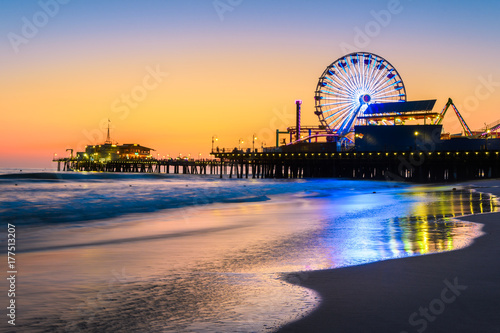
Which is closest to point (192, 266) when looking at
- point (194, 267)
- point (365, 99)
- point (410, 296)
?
point (194, 267)

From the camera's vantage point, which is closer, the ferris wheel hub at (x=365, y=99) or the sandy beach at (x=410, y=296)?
the sandy beach at (x=410, y=296)

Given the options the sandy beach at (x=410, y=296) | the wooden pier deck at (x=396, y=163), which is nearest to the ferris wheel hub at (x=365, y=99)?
the wooden pier deck at (x=396, y=163)

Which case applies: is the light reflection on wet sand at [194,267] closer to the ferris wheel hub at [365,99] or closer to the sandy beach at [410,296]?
the sandy beach at [410,296]

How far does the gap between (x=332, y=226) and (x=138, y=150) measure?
194011 millimetres

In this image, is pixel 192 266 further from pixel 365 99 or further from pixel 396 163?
pixel 365 99

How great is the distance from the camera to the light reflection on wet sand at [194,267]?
4.51 meters

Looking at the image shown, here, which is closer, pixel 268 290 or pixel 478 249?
pixel 268 290

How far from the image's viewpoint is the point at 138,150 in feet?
653

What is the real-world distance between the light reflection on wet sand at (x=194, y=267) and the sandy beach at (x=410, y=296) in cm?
36

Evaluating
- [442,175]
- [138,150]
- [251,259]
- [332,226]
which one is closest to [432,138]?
[442,175]

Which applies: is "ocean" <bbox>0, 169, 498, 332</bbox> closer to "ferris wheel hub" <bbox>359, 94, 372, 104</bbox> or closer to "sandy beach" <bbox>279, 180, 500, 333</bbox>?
"sandy beach" <bbox>279, 180, 500, 333</bbox>

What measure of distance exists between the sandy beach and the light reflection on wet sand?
0.36 metres

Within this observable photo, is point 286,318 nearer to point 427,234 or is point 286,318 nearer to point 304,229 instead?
point 427,234

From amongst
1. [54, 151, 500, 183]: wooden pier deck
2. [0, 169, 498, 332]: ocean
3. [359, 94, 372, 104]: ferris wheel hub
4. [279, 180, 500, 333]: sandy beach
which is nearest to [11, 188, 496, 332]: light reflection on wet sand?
[0, 169, 498, 332]: ocean
